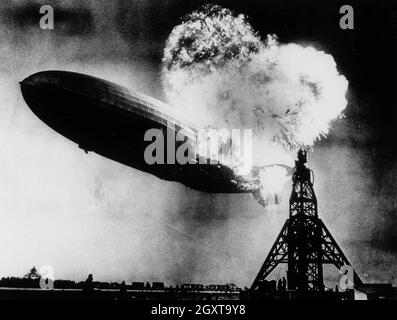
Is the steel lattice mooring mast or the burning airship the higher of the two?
the burning airship

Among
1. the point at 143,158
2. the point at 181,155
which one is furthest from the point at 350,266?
the point at 143,158

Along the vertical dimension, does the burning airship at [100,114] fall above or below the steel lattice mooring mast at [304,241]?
above

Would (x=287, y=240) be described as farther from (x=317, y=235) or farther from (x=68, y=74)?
(x=68, y=74)
